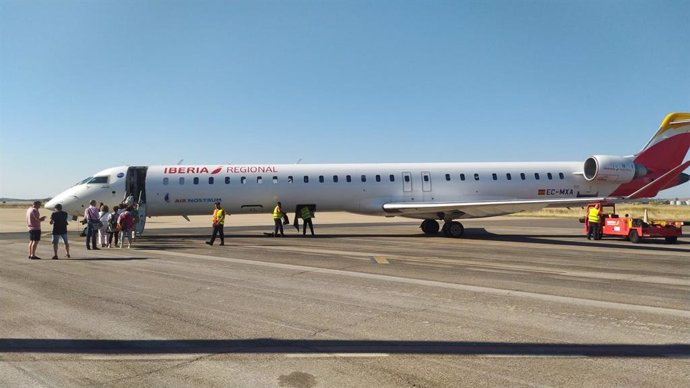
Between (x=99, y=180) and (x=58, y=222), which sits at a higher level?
(x=99, y=180)

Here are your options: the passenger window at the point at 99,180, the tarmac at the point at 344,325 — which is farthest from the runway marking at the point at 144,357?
the passenger window at the point at 99,180

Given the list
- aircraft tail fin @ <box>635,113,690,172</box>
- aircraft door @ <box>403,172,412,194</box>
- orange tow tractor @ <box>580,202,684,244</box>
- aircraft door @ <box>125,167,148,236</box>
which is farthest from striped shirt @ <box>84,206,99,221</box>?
aircraft tail fin @ <box>635,113,690,172</box>

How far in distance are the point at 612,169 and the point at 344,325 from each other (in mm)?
21022

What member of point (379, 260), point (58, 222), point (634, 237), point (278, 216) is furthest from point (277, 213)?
point (634, 237)

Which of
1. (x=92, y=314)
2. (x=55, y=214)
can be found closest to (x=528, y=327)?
(x=92, y=314)

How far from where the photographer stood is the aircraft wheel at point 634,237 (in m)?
19.0

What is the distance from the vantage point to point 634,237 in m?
19.1

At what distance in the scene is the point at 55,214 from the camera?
529 inches

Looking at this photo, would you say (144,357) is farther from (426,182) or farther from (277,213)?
(426,182)

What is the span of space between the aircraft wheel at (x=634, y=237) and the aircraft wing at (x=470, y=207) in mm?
2037

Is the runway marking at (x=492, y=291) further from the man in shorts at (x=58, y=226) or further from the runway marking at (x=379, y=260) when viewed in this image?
the man in shorts at (x=58, y=226)

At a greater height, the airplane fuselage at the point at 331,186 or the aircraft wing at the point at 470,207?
the airplane fuselage at the point at 331,186

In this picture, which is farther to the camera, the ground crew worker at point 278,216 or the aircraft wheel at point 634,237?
the ground crew worker at point 278,216

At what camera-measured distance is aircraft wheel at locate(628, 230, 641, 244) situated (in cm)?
1898
